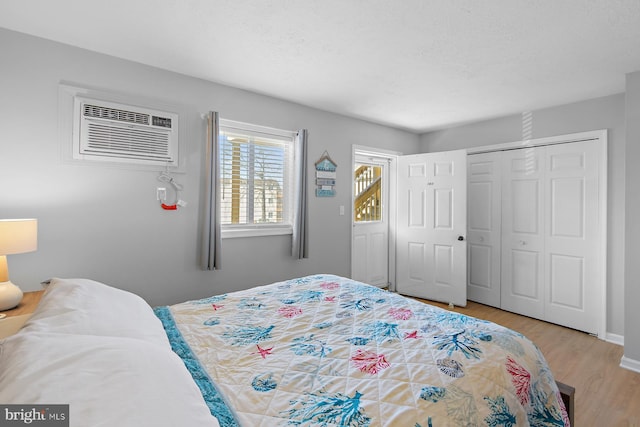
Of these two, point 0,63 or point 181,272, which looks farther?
point 181,272

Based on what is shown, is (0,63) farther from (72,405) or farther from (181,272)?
(72,405)

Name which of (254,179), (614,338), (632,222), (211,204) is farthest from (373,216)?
(614,338)

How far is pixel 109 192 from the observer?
7.66 ft

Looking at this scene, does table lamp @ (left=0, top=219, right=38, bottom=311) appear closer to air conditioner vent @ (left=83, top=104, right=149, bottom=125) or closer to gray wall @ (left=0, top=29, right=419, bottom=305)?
gray wall @ (left=0, top=29, right=419, bottom=305)

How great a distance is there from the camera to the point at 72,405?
2.06ft

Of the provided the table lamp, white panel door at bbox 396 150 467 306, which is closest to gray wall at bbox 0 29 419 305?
the table lamp

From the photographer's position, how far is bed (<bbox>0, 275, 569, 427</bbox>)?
0.70m

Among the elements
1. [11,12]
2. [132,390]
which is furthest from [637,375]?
[11,12]

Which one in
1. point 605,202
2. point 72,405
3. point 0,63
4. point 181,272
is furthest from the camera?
point 605,202

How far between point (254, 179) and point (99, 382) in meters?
2.59

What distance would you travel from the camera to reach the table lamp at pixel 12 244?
5.41ft

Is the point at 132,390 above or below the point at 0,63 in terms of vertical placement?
below

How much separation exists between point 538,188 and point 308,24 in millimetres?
3198

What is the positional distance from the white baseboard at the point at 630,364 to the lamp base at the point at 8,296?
4341mm
